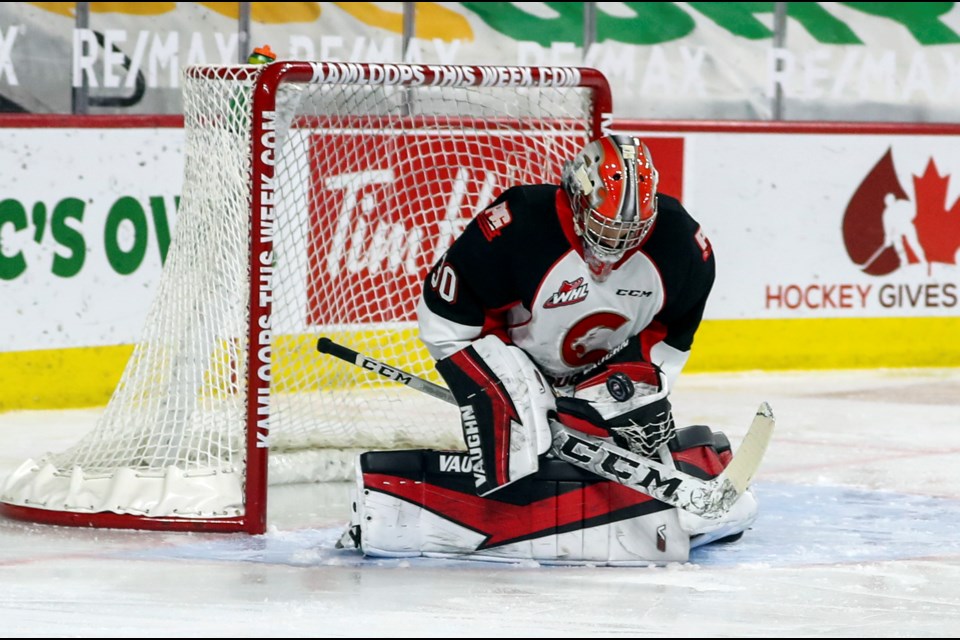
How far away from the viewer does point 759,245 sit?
6883mm

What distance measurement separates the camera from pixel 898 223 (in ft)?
23.1

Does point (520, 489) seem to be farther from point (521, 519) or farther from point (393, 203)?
point (393, 203)

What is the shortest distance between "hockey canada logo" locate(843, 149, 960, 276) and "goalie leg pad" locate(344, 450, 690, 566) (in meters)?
3.45

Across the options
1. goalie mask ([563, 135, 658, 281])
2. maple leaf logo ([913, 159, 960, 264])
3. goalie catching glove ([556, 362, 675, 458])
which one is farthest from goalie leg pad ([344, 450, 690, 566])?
maple leaf logo ([913, 159, 960, 264])

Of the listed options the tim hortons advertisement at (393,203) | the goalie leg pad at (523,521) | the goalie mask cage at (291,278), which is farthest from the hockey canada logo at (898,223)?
the goalie leg pad at (523,521)

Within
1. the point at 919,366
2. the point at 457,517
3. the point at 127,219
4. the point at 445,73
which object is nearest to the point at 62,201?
the point at 127,219

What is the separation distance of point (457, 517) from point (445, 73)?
3.65 feet

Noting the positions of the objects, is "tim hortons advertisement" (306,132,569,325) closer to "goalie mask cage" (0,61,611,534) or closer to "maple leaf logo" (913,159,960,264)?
"goalie mask cage" (0,61,611,534)

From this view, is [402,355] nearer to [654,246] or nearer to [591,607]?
[654,246]

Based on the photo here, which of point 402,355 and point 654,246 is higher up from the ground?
point 654,246

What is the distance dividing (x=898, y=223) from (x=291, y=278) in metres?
3.06

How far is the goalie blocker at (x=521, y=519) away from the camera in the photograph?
12.5ft

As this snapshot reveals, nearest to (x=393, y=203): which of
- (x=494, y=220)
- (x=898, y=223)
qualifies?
(x=494, y=220)

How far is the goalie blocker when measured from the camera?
379 cm
